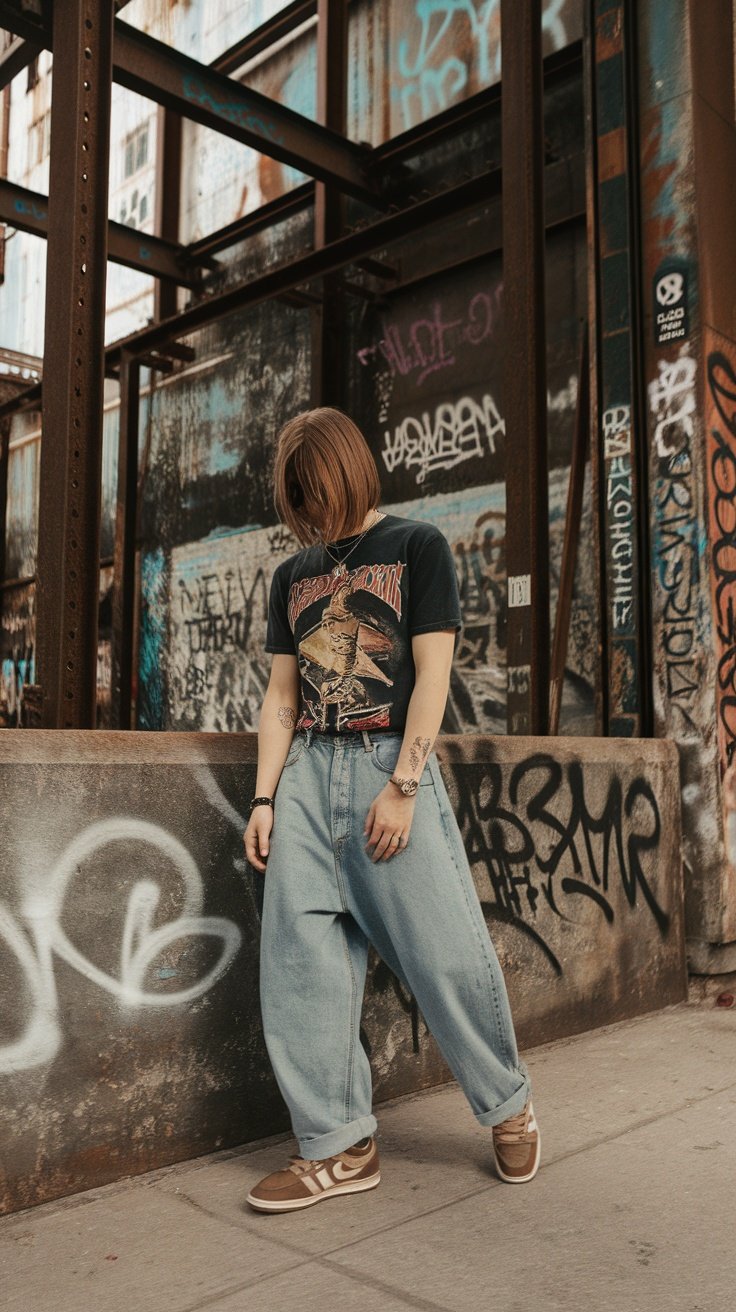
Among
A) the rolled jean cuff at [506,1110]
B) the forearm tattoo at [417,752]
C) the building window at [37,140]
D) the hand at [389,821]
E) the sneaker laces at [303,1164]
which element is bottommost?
the sneaker laces at [303,1164]

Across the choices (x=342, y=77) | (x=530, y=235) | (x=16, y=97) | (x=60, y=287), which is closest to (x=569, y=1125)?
(x=60, y=287)

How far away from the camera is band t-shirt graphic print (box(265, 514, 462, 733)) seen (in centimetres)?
243

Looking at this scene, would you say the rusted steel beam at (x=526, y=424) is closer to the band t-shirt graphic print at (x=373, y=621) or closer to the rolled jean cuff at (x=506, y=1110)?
the band t-shirt graphic print at (x=373, y=621)

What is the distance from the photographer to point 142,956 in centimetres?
253

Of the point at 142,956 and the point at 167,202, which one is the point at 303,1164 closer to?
the point at 142,956

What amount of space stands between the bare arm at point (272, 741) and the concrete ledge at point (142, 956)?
197mm

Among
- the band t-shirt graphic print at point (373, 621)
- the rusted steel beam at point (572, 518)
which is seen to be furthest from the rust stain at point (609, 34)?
the band t-shirt graphic print at point (373, 621)

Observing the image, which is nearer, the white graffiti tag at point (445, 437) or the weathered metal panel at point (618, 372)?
the weathered metal panel at point (618, 372)

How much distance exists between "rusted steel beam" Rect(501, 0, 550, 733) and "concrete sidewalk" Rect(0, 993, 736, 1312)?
6.39 ft

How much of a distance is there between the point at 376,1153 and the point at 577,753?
5.77 ft

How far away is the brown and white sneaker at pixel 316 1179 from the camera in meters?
2.31

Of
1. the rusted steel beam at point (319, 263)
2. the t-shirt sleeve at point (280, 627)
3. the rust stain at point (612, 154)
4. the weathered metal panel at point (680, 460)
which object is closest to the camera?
the t-shirt sleeve at point (280, 627)

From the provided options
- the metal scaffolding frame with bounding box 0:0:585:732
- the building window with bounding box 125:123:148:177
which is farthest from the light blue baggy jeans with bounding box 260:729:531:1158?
the building window with bounding box 125:123:148:177

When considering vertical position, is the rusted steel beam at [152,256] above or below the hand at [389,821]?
above
